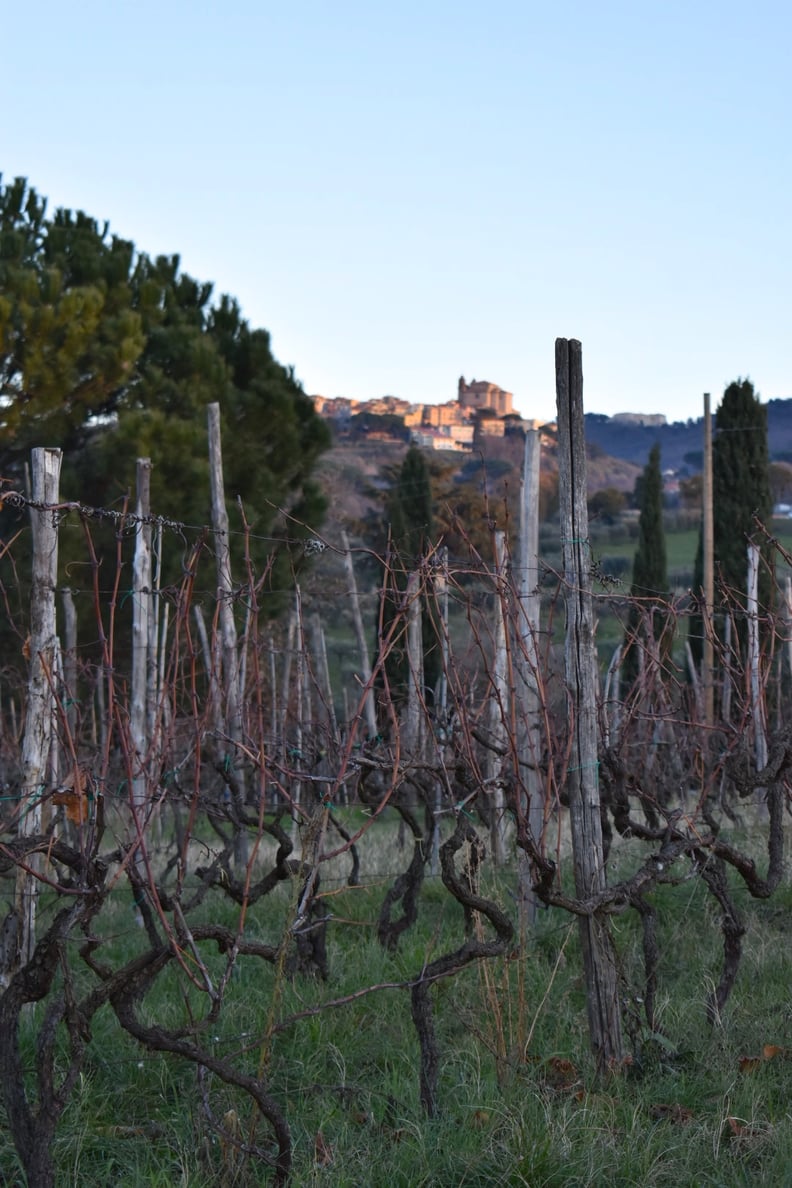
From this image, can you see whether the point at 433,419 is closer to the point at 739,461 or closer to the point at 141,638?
the point at 739,461

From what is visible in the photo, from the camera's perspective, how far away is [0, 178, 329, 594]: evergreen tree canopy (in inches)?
567

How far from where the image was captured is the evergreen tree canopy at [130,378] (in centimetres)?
1441

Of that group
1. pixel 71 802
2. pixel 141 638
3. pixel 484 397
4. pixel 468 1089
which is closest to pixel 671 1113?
pixel 468 1089

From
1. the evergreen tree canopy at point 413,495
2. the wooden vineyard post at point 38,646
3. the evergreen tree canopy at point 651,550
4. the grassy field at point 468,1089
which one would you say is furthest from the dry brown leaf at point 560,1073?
the evergreen tree canopy at point 651,550

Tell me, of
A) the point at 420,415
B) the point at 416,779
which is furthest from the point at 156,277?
the point at 420,415

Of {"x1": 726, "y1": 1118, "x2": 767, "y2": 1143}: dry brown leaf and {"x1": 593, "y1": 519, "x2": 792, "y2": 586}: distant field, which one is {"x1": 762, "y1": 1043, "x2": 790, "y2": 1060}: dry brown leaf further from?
{"x1": 593, "y1": 519, "x2": 792, "y2": 586}: distant field

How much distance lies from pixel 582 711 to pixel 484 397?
7192cm

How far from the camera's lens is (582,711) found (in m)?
3.81

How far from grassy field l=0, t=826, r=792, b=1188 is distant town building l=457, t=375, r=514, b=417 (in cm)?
6788

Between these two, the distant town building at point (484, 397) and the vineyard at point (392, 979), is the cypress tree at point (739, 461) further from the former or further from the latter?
the distant town building at point (484, 397)

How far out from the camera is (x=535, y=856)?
11.3ft

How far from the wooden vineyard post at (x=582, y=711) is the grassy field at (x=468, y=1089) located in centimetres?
12

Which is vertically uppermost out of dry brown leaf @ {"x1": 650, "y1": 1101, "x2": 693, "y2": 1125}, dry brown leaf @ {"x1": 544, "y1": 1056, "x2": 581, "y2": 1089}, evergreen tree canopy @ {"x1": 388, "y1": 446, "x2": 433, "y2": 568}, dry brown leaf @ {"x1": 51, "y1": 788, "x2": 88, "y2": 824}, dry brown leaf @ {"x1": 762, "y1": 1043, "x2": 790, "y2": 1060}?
evergreen tree canopy @ {"x1": 388, "y1": 446, "x2": 433, "y2": 568}

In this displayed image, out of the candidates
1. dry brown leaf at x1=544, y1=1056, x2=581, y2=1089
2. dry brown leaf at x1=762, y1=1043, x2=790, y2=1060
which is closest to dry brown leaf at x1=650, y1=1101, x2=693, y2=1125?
dry brown leaf at x1=544, y1=1056, x2=581, y2=1089
